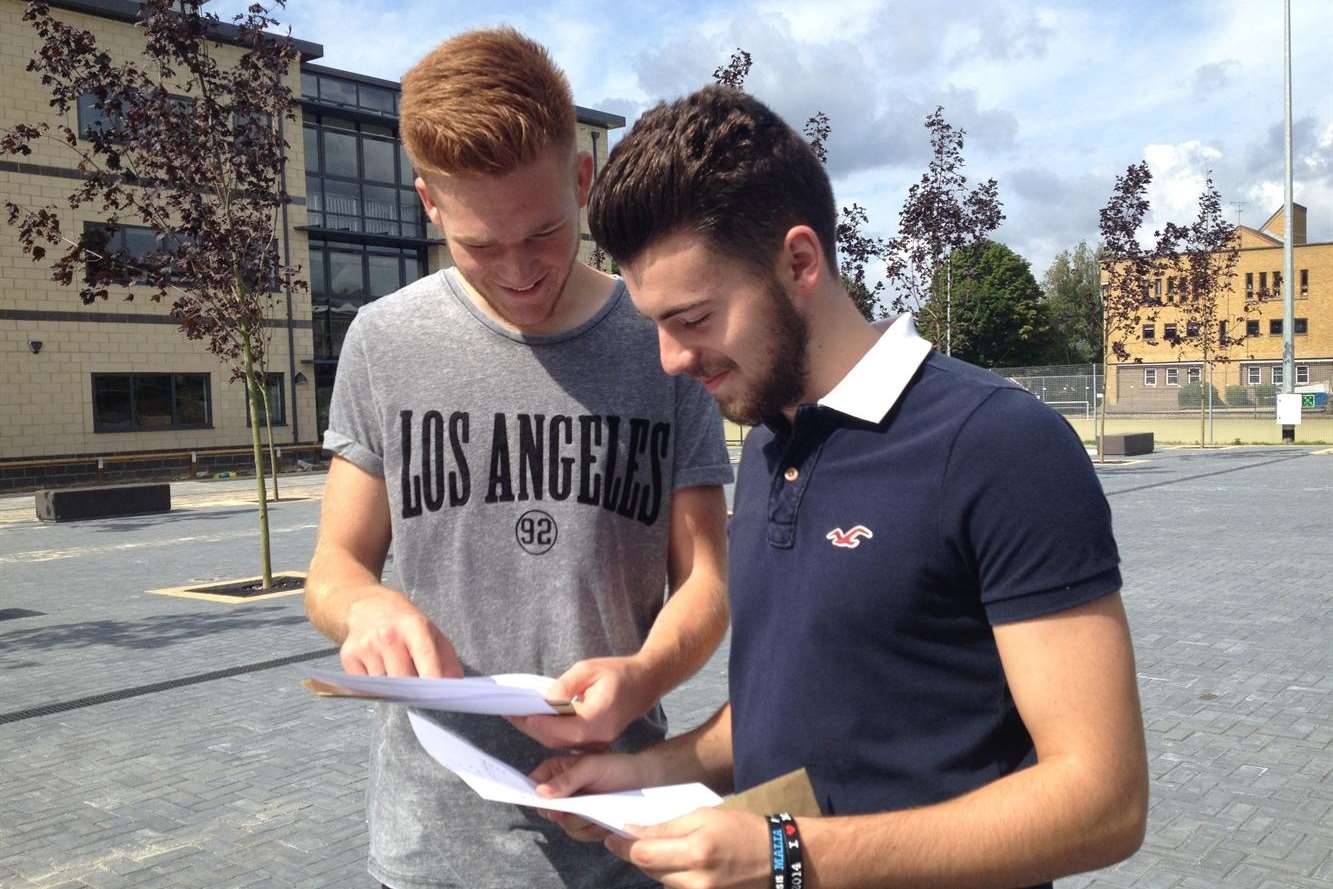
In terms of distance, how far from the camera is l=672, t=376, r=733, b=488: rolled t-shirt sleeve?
1986 millimetres

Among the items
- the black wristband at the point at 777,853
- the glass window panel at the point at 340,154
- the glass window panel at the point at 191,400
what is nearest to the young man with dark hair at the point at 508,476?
the black wristband at the point at 777,853

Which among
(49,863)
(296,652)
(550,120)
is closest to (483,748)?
(550,120)

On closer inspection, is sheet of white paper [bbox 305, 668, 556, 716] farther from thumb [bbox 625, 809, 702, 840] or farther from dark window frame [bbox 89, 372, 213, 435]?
dark window frame [bbox 89, 372, 213, 435]

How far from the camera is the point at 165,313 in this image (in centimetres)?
3125

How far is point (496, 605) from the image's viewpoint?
1.88 metres

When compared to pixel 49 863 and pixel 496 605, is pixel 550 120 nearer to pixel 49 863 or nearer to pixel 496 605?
pixel 496 605

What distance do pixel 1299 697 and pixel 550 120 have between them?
6381mm

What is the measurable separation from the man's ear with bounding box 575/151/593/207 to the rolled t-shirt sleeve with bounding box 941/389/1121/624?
0.86m

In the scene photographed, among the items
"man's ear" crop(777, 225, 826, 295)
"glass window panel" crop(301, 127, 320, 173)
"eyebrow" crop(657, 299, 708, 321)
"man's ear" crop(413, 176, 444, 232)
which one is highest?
"glass window panel" crop(301, 127, 320, 173)

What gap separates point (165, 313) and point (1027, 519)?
33313 millimetres

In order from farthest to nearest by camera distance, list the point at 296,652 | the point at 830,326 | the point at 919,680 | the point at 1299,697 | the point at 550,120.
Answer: the point at 296,652
the point at 1299,697
the point at 550,120
the point at 830,326
the point at 919,680

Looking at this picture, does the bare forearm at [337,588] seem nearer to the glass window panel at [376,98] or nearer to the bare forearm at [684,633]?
the bare forearm at [684,633]

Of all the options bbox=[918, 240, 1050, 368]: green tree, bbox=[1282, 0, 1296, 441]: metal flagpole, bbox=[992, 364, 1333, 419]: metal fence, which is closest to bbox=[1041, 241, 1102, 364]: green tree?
bbox=[918, 240, 1050, 368]: green tree

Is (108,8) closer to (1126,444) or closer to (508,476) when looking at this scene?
(1126,444)
